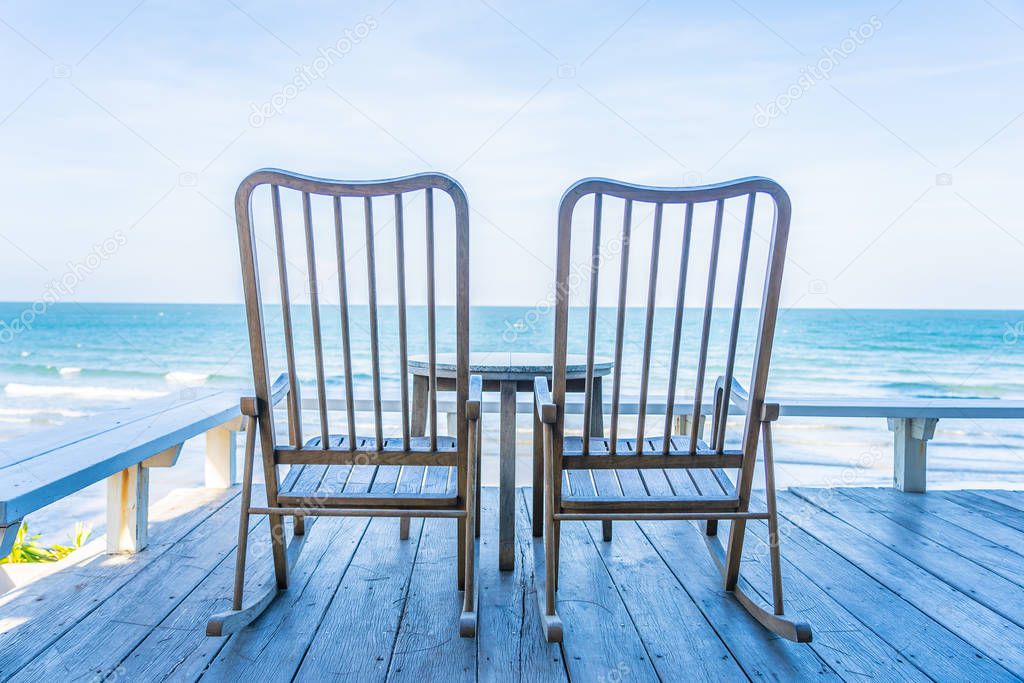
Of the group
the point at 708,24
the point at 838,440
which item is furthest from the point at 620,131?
the point at 838,440

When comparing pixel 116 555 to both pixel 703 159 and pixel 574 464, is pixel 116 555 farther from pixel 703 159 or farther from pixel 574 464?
pixel 703 159

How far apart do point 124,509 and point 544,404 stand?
1.42 meters

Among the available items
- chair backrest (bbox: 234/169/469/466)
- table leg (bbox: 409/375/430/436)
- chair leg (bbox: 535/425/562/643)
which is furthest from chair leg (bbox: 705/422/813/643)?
table leg (bbox: 409/375/430/436)

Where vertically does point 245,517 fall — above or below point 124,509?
above

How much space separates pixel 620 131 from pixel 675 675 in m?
11.3

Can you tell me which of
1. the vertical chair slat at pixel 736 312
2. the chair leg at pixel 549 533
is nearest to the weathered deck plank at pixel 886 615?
the vertical chair slat at pixel 736 312

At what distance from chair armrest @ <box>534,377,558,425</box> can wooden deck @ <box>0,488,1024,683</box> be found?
1.68 feet

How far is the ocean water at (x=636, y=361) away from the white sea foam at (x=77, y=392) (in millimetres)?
25

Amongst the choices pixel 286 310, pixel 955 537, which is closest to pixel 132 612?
pixel 286 310

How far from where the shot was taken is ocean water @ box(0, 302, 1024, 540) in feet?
19.7

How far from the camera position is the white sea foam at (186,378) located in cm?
1228

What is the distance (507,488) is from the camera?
1.85m

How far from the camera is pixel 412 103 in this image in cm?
1181

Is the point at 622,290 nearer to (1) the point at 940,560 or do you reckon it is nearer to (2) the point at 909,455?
(1) the point at 940,560
